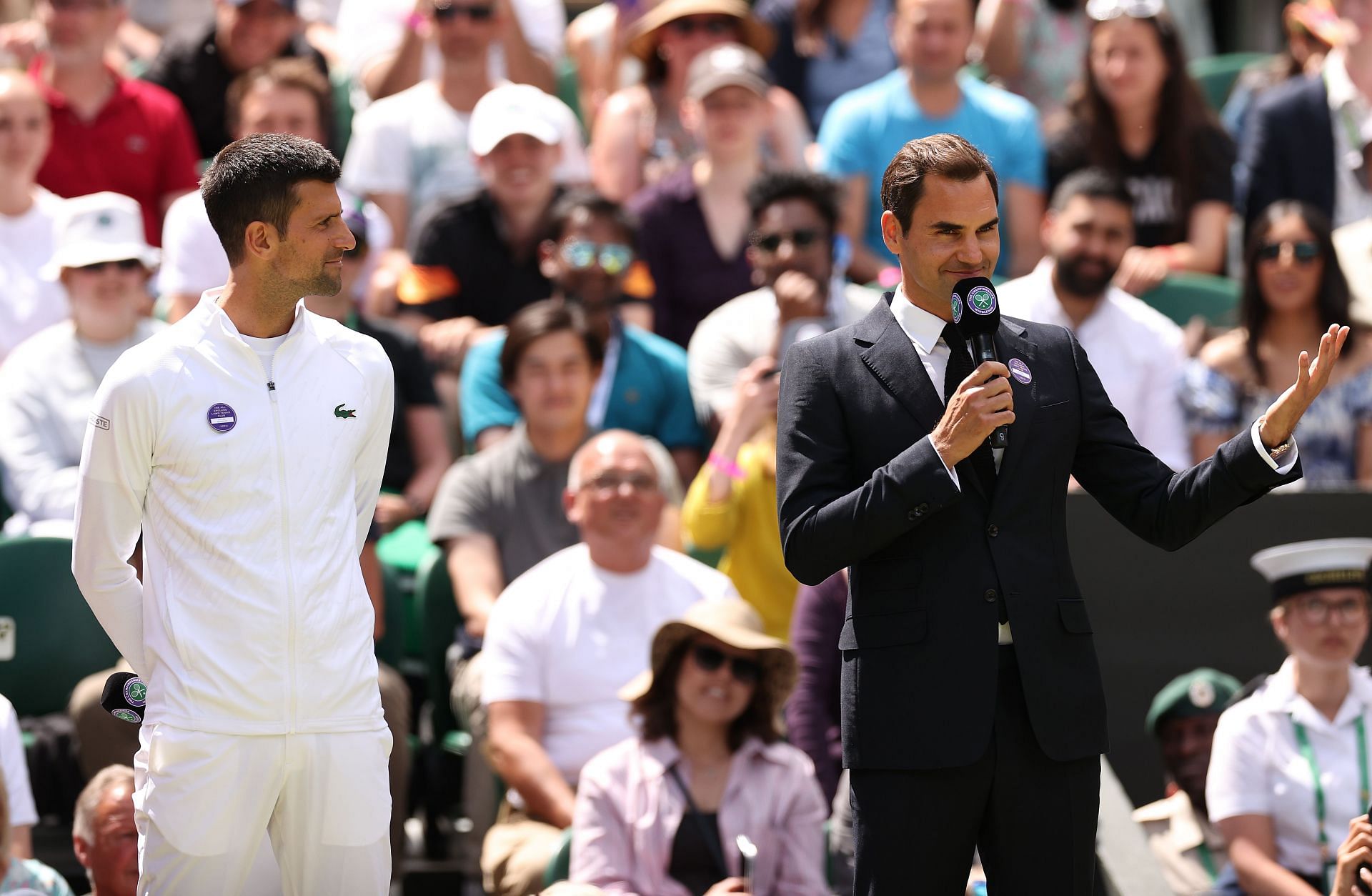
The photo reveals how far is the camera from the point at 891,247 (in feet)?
12.0

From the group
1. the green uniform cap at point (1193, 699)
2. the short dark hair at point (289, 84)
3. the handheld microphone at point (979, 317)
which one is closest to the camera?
the handheld microphone at point (979, 317)

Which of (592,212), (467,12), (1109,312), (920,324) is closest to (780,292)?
(592,212)

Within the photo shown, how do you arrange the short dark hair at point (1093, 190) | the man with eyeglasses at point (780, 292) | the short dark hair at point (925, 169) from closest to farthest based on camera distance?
the short dark hair at point (925, 169) < the man with eyeglasses at point (780, 292) < the short dark hair at point (1093, 190)

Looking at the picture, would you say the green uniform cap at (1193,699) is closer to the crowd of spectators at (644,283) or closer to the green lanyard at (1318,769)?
the crowd of spectators at (644,283)

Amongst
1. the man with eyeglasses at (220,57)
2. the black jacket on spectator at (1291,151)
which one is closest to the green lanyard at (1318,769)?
the black jacket on spectator at (1291,151)

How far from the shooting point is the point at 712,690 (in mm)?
5488

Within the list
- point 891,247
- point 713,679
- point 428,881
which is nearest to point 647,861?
point 713,679

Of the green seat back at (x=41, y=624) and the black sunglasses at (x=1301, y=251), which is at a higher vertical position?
the black sunglasses at (x=1301, y=251)

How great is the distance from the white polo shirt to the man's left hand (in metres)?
2.38

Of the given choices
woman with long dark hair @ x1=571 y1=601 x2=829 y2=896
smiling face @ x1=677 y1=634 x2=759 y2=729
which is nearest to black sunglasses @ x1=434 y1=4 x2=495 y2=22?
woman with long dark hair @ x1=571 y1=601 x2=829 y2=896

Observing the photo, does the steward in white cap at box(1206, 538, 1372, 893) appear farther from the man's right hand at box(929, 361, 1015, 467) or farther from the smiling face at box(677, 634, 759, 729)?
the man's right hand at box(929, 361, 1015, 467)

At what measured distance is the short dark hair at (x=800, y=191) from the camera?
24.4 feet

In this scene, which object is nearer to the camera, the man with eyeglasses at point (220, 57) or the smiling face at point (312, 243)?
the smiling face at point (312, 243)

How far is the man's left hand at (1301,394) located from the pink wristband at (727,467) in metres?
3.25
